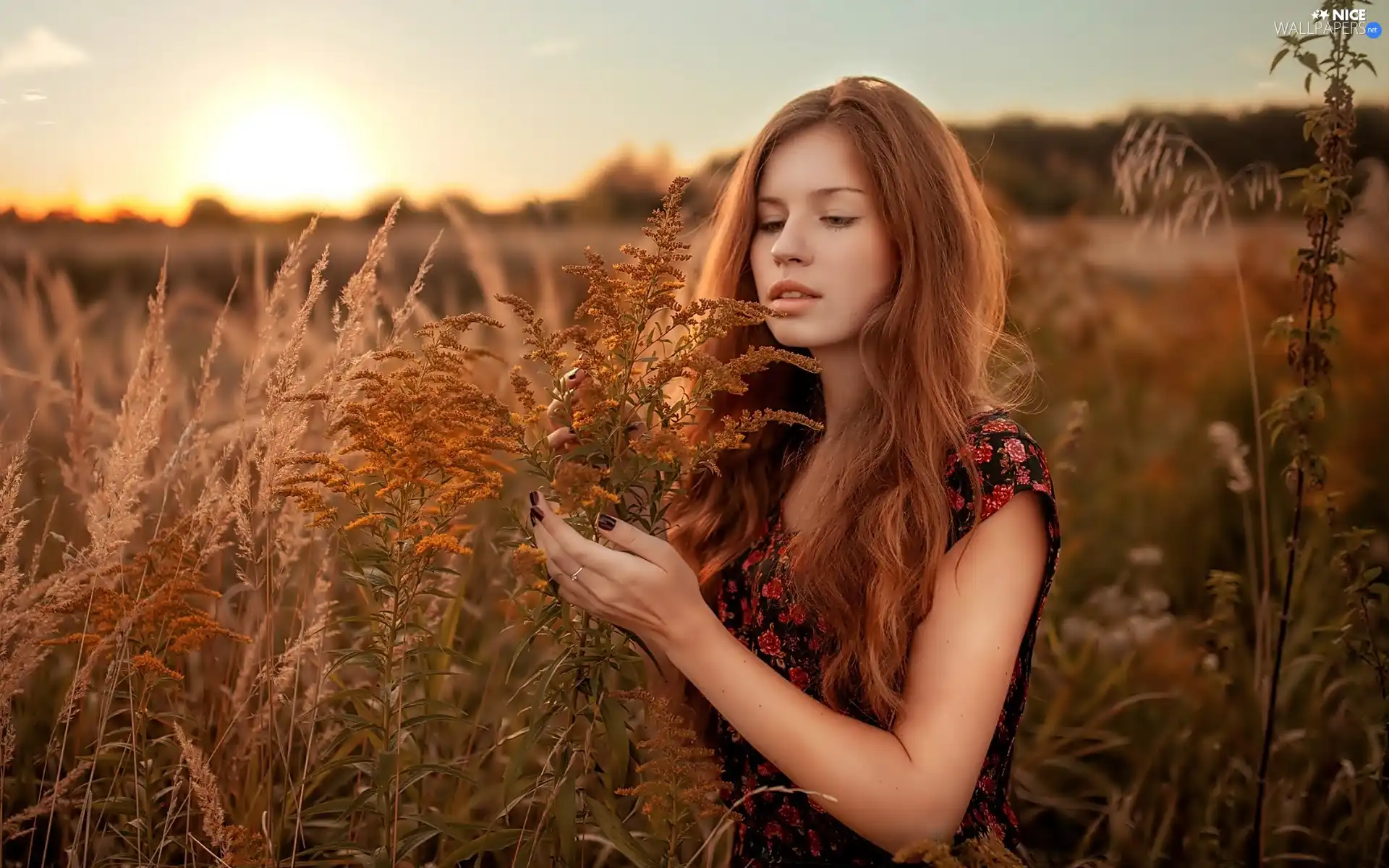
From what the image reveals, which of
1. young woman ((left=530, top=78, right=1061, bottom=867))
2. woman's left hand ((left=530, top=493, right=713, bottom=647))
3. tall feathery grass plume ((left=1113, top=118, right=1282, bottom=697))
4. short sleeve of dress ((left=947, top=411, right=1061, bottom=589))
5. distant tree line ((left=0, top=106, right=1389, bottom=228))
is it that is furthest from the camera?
distant tree line ((left=0, top=106, right=1389, bottom=228))

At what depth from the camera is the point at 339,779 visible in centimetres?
265

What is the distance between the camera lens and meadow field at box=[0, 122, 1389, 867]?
1.76 metres

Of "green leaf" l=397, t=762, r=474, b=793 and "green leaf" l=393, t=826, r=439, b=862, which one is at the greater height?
"green leaf" l=397, t=762, r=474, b=793

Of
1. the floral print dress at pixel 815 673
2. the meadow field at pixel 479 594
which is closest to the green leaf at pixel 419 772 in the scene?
the meadow field at pixel 479 594

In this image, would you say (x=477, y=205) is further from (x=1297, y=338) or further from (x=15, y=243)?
(x=1297, y=338)

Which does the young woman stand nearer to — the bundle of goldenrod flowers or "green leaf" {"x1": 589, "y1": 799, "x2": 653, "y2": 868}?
the bundle of goldenrod flowers

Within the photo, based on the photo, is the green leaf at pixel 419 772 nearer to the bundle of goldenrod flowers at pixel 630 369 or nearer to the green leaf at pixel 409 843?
the green leaf at pixel 409 843

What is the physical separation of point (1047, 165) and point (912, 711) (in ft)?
16.1

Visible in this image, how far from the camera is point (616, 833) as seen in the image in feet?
5.33

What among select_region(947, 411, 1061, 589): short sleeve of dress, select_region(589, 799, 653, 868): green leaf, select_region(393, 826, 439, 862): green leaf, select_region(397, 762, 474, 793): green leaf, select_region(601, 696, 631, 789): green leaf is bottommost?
select_region(393, 826, 439, 862): green leaf

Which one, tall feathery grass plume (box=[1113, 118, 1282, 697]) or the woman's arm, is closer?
the woman's arm

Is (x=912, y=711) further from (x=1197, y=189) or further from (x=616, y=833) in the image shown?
(x=1197, y=189)

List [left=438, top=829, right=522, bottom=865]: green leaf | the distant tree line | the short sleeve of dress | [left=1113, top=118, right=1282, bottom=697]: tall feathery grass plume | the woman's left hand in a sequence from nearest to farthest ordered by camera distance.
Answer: the woman's left hand → [left=438, top=829, right=522, bottom=865]: green leaf → the short sleeve of dress → [left=1113, top=118, right=1282, bottom=697]: tall feathery grass plume → the distant tree line

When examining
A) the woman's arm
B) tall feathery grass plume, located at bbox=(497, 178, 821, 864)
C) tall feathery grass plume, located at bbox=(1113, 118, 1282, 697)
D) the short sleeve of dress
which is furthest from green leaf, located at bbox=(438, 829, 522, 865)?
tall feathery grass plume, located at bbox=(1113, 118, 1282, 697)
